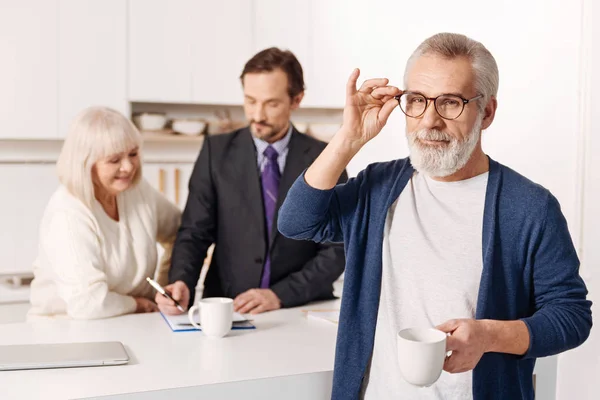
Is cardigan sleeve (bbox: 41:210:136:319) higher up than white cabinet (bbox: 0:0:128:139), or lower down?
lower down

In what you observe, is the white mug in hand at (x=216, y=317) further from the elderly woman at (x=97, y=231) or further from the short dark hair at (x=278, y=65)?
the short dark hair at (x=278, y=65)

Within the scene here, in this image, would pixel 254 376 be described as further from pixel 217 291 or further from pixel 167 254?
pixel 167 254

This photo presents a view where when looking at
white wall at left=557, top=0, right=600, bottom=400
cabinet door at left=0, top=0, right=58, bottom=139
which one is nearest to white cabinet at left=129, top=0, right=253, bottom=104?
cabinet door at left=0, top=0, right=58, bottom=139

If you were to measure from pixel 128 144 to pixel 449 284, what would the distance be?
1.25 m

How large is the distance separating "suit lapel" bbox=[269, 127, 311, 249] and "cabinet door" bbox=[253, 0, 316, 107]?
176 centimetres

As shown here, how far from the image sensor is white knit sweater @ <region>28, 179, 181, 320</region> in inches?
81.0

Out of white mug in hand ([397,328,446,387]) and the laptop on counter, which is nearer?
white mug in hand ([397,328,446,387])

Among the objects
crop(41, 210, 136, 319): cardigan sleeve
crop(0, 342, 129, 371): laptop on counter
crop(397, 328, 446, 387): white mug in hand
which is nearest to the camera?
crop(397, 328, 446, 387): white mug in hand

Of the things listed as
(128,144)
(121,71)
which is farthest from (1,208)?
(128,144)

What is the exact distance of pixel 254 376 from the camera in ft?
5.08

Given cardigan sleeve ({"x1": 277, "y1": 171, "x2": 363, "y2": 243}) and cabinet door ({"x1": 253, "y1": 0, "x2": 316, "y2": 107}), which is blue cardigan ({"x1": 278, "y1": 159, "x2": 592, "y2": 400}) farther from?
cabinet door ({"x1": 253, "y1": 0, "x2": 316, "y2": 107})

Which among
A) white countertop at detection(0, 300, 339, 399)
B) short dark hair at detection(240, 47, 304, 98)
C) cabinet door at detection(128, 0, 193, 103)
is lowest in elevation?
white countertop at detection(0, 300, 339, 399)

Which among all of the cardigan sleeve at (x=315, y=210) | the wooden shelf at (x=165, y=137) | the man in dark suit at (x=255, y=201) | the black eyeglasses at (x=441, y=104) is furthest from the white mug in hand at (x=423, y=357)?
the wooden shelf at (x=165, y=137)

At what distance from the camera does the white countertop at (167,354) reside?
1.47 meters
